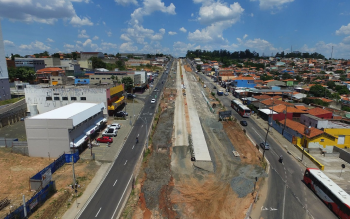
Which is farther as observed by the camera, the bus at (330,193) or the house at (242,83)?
the house at (242,83)

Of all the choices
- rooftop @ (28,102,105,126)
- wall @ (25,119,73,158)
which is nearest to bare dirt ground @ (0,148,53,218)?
wall @ (25,119,73,158)

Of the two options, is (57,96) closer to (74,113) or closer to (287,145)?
(74,113)

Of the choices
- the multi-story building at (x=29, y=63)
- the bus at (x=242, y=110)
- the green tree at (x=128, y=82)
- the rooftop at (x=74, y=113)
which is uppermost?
the multi-story building at (x=29, y=63)

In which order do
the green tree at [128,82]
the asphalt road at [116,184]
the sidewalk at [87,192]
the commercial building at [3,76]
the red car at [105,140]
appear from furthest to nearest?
the green tree at [128,82] < the commercial building at [3,76] < the red car at [105,140] < the asphalt road at [116,184] < the sidewalk at [87,192]

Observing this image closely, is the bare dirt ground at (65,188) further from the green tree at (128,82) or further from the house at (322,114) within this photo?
the green tree at (128,82)

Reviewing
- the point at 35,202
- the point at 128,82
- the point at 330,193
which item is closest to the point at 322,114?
the point at 330,193

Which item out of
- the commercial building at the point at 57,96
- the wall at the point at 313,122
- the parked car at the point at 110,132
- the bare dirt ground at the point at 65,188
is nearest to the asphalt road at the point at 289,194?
the wall at the point at 313,122

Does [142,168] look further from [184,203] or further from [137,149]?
[184,203]
